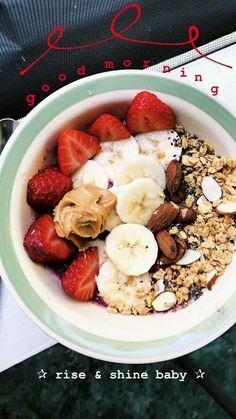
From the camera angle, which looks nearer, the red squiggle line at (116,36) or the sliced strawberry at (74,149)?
the sliced strawberry at (74,149)

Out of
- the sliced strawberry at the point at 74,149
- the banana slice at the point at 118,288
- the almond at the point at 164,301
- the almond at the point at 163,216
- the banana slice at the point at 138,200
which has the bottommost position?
the almond at the point at 164,301

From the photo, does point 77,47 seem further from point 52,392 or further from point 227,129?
point 52,392

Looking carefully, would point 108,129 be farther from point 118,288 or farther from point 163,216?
point 118,288

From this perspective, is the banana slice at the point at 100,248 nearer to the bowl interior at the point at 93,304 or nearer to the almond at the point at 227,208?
the bowl interior at the point at 93,304

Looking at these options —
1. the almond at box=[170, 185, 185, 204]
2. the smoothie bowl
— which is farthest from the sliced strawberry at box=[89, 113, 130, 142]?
the almond at box=[170, 185, 185, 204]

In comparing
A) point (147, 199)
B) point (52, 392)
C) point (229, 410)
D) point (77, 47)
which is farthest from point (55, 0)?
point (229, 410)

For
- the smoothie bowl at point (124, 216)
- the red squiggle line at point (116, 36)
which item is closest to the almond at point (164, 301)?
the smoothie bowl at point (124, 216)

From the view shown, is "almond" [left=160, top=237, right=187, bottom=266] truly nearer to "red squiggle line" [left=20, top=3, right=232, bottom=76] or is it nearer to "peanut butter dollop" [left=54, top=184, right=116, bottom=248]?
"peanut butter dollop" [left=54, top=184, right=116, bottom=248]

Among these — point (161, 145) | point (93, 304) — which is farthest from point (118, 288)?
point (161, 145)
